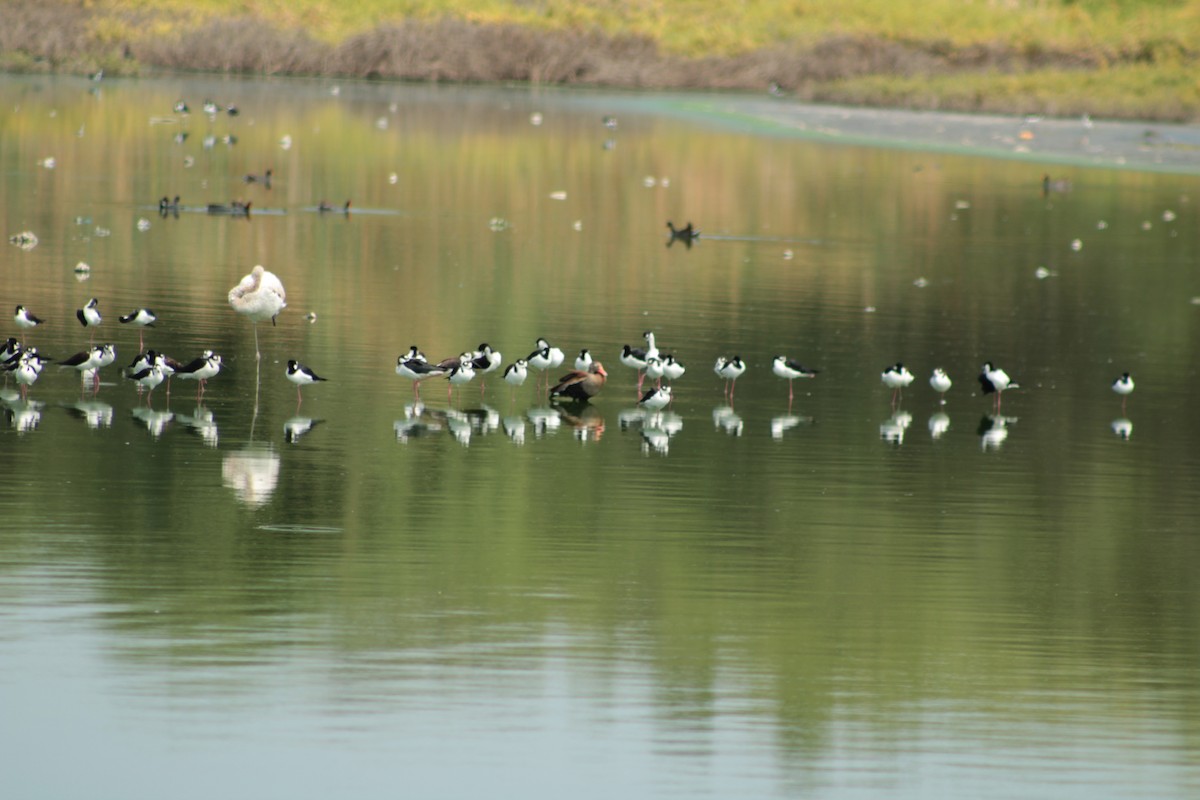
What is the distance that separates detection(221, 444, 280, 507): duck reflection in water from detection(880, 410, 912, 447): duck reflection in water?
4.94m

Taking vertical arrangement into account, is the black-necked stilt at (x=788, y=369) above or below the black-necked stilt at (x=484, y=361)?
below

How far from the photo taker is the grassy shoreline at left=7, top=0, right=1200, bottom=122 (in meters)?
72.1

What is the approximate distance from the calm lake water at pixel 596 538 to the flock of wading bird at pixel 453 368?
21 cm

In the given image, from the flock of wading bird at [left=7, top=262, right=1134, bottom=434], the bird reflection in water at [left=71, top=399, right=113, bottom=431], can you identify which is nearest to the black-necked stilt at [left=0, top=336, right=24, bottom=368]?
the flock of wading bird at [left=7, top=262, right=1134, bottom=434]

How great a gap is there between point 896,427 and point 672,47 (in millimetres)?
72677

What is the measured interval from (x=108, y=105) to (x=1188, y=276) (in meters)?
34.4

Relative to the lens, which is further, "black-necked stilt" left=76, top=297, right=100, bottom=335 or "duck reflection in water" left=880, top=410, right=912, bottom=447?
"black-necked stilt" left=76, top=297, right=100, bottom=335

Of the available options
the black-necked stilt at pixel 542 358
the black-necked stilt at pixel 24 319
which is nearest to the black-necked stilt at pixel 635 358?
the black-necked stilt at pixel 542 358

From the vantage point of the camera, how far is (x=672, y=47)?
8756 centimetres

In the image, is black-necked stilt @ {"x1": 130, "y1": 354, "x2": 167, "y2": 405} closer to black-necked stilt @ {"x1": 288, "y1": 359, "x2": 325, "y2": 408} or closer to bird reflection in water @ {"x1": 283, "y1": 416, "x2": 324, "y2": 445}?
black-necked stilt @ {"x1": 288, "y1": 359, "x2": 325, "y2": 408}

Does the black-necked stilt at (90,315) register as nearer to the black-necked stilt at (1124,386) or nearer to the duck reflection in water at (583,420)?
the duck reflection in water at (583,420)

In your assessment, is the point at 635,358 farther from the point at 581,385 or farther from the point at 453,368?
the point at 453,368

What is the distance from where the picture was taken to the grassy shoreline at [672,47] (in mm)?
72062

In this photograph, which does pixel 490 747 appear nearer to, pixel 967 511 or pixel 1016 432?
pixel 967 511
